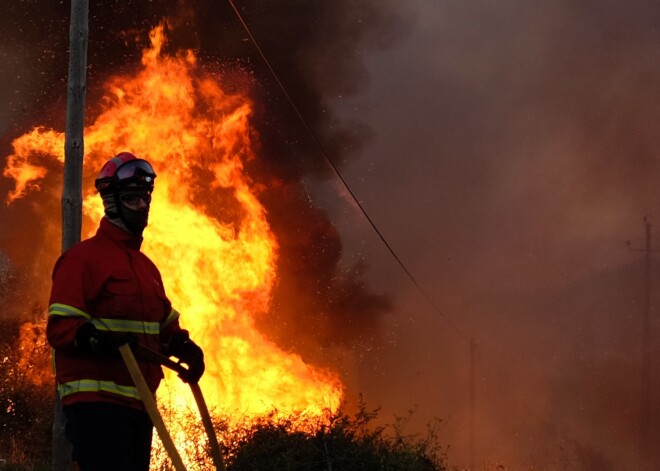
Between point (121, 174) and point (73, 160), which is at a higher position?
point (73, 160)

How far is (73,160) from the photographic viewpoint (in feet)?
20.4

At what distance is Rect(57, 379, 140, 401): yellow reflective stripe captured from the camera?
12.0 ft

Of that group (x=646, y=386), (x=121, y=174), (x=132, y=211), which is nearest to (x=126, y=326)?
(x=132, y=211)

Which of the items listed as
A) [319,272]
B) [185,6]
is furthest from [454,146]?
[185,6]

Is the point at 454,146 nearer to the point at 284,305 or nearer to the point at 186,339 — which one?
the point at 284,305

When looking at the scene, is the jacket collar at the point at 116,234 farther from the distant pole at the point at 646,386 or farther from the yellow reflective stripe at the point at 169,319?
the distant pole at the point at 646,386

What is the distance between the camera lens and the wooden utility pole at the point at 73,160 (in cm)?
620

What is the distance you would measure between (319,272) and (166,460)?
1109cm

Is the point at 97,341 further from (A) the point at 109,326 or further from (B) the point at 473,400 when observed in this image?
(B) the point at 473,400

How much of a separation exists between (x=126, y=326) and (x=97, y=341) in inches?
13.5

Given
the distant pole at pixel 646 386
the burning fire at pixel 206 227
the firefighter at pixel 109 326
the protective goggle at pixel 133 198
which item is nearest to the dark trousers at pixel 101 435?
the firefighter at pixel 109 326

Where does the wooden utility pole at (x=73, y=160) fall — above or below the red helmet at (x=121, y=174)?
above

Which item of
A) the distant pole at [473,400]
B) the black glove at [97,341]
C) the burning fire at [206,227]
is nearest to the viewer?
the black glove at [97,341]

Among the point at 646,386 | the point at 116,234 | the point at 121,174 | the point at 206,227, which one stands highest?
the point at 646,386
